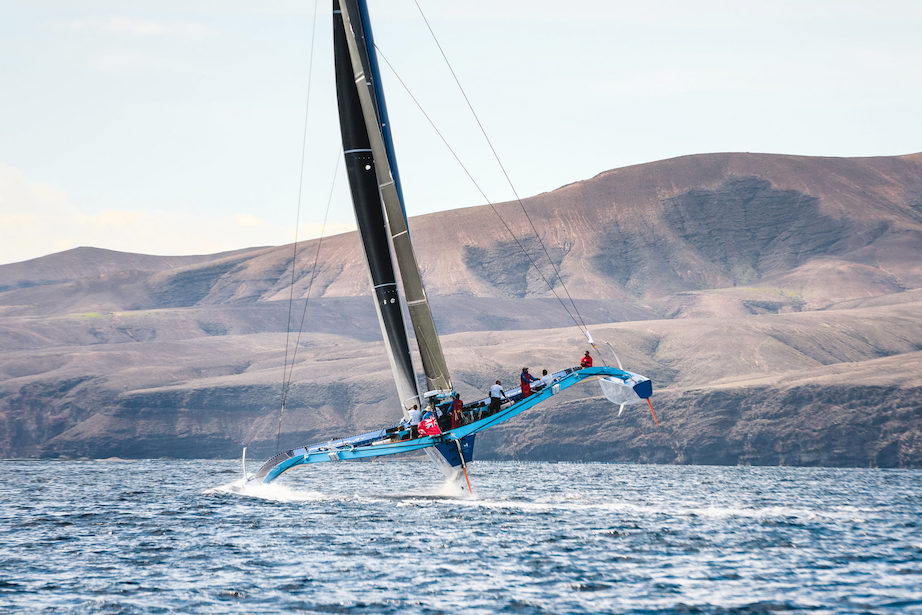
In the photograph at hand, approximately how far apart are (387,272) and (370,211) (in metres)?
2.47

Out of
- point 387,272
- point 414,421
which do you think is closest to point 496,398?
point 414,421

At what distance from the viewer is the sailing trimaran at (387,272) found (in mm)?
39844

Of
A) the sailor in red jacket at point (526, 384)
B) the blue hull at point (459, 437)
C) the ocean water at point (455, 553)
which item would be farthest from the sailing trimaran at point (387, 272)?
the ocean water at point (455, 553)

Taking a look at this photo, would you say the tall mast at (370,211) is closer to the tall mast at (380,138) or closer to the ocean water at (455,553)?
the tall mast at (380,138)

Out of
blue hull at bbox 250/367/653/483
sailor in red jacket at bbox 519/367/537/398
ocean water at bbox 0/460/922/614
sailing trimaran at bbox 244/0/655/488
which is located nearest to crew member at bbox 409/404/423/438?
sailing trimaran at bbox 244/0/655/488

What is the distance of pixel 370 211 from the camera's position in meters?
41.7

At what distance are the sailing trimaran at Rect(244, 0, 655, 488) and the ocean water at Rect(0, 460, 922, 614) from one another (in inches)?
103

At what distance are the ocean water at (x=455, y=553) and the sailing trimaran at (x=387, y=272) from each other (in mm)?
2607

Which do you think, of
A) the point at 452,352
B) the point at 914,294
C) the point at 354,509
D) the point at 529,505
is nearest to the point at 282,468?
the point at 354,509

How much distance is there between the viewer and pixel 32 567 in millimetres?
27750

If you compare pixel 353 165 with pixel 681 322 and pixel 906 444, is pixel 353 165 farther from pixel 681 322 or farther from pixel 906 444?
pixel 681 322

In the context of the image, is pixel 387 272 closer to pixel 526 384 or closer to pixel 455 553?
pixel 526 384

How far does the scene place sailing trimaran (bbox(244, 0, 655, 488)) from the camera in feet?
131

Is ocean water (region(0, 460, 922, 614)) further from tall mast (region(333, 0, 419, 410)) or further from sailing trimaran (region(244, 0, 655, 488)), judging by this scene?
tall mast (region(333, 0, 419, 410))
